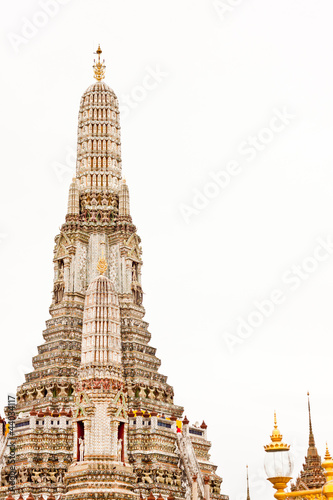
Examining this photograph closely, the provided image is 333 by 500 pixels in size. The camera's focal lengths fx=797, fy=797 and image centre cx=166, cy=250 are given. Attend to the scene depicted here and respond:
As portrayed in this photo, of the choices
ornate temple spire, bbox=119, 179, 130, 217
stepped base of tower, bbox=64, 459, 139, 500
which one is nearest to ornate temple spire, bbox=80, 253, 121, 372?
stepped base of tower, bbox=64, 459, 139, 500

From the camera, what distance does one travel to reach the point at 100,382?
45.8 m

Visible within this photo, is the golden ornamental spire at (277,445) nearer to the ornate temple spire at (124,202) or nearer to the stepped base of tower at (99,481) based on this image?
the stepped base of tower at (99,481)

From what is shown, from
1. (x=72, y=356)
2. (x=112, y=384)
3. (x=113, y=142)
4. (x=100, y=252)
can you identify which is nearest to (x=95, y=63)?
(x=113, y=142)

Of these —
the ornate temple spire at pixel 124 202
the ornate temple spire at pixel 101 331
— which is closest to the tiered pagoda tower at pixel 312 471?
the ornate temple spire at pixel 124 202

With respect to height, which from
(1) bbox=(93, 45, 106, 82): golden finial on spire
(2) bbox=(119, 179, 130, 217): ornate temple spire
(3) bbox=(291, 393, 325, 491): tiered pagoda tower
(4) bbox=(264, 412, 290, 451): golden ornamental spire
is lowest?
(4) bbox=(264, 412, 290, 451): golden ornamental spire

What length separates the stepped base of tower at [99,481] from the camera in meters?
42.6

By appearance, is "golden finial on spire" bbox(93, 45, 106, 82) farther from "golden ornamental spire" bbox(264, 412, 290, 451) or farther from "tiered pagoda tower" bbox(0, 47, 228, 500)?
"golden ornamental spire" bbox(264, 412, 290, 451)

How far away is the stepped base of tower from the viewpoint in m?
42.6

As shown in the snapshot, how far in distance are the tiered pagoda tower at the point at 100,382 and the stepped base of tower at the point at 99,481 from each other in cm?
6

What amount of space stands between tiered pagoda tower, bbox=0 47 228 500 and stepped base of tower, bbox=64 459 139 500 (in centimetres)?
6

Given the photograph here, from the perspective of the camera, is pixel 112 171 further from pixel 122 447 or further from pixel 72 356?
pixel 122 447

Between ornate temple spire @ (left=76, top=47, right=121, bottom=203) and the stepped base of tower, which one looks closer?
→ the stepped base of tower

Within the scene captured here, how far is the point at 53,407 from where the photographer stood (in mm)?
55094

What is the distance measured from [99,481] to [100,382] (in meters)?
5.63
